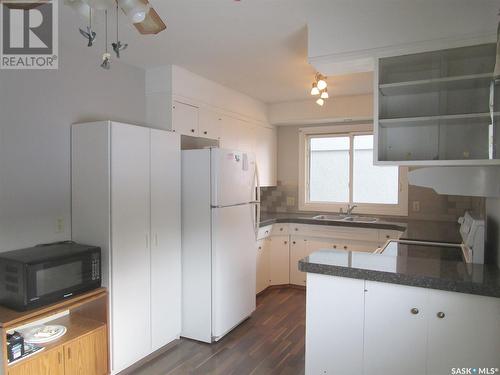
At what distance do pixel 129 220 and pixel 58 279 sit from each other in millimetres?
587

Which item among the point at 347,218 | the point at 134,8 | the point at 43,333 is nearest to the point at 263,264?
the point at 347,218

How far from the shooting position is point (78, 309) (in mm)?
2547

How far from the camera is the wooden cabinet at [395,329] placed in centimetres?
161

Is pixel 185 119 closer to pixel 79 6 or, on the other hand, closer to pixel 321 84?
pixel 321 84

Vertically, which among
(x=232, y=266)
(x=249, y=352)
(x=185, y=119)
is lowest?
(x=249, y=352)

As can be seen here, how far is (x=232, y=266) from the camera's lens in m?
3.11

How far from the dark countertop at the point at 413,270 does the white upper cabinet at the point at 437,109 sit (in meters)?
0.55

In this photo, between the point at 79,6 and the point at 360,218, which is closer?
the point at 79,6

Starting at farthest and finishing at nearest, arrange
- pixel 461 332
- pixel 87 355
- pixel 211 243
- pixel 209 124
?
pixel 209 124 < pixel 211 243 < pixel 87 355 < pixel 461 332

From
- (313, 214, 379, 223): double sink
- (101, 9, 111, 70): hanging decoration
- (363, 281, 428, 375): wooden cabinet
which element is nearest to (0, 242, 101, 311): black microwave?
(101, 9, 111, 70): hanging decoration

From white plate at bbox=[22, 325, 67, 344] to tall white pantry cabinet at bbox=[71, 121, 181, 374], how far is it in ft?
1.05

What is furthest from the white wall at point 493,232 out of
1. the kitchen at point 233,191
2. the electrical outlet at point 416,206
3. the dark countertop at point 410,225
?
the electrical outlet at point 416,206

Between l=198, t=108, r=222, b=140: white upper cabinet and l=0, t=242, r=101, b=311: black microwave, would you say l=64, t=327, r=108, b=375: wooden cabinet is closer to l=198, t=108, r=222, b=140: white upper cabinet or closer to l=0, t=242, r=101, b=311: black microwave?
l=0, t=242, r=101, b=311: black microwave

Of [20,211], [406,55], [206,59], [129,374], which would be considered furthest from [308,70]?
[129,374]
